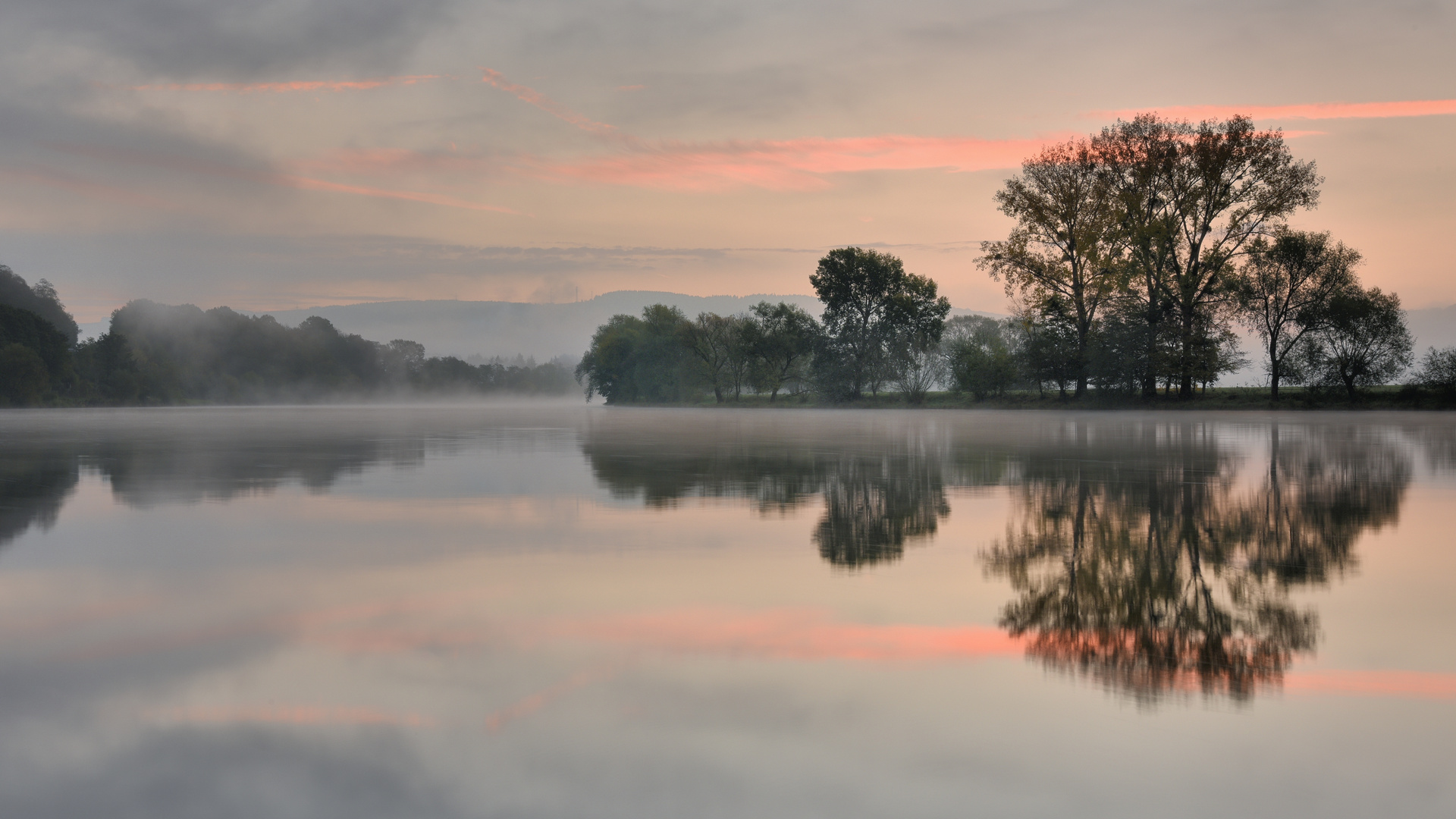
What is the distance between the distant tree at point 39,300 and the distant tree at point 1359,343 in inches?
5462

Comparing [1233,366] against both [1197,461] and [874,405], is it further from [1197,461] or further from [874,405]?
[1197,461]

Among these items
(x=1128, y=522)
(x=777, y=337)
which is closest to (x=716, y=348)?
(x=777, y=337)

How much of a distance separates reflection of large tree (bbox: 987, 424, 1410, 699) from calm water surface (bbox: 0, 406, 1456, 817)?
0.13ft

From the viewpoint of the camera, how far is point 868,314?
268 ft

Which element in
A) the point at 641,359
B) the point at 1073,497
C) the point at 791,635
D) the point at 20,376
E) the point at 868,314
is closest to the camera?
the point at 791,635

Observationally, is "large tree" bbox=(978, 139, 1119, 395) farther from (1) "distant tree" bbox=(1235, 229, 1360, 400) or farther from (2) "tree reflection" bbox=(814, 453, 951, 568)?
(2) "tree reflection" bbox=(814, 453, 951, 568)

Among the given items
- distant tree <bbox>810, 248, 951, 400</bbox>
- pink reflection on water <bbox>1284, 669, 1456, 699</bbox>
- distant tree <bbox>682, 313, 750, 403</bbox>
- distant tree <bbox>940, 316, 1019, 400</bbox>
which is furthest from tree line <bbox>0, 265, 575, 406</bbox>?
pink reflection on water <bbox>1284, 669, 1456, 699</bbox>

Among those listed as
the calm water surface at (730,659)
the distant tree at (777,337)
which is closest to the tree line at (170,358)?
the distant tree at (777,337)

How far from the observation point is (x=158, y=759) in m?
3.73

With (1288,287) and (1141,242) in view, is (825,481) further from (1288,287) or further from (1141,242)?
(1288,287)

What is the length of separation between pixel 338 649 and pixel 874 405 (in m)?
75.4

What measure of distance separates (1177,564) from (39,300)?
171 meters

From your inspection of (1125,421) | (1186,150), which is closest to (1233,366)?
(1186,150)

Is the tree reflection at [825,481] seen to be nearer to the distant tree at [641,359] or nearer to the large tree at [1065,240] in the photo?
the large tree at [1065,240]
